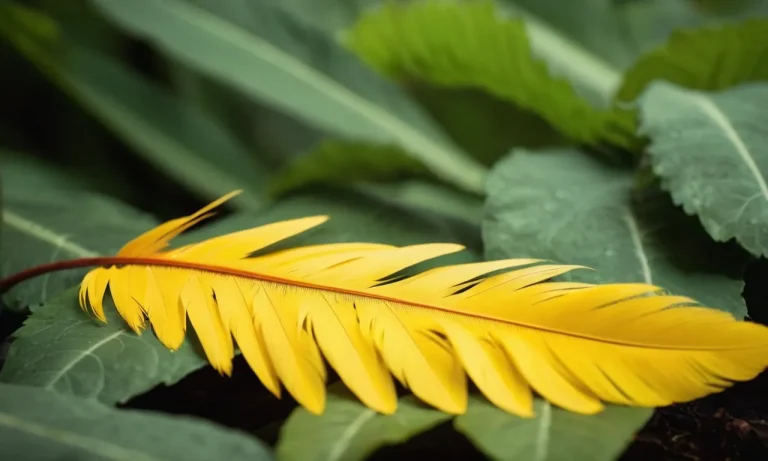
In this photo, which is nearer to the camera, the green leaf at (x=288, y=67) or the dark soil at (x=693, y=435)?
the dark soil at (x=693, y=435)

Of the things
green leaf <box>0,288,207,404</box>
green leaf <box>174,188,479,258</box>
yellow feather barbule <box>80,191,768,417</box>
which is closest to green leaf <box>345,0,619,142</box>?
green leaf <box>174,188,479,258</box>

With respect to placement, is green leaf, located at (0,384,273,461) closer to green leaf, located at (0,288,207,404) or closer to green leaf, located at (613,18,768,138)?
green leaf, located at (0,288,207,404)

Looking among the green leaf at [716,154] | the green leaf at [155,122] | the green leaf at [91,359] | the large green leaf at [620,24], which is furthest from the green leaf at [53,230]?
the large green leaf at [620,24]

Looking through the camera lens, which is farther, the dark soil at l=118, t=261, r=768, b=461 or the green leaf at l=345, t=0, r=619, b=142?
the green leaf at l=345, t=0, r=619, b=142

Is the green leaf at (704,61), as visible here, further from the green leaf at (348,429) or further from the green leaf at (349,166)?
the green leaf at (348,429)

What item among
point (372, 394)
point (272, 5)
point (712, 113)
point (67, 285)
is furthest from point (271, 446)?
point (272, 5)
